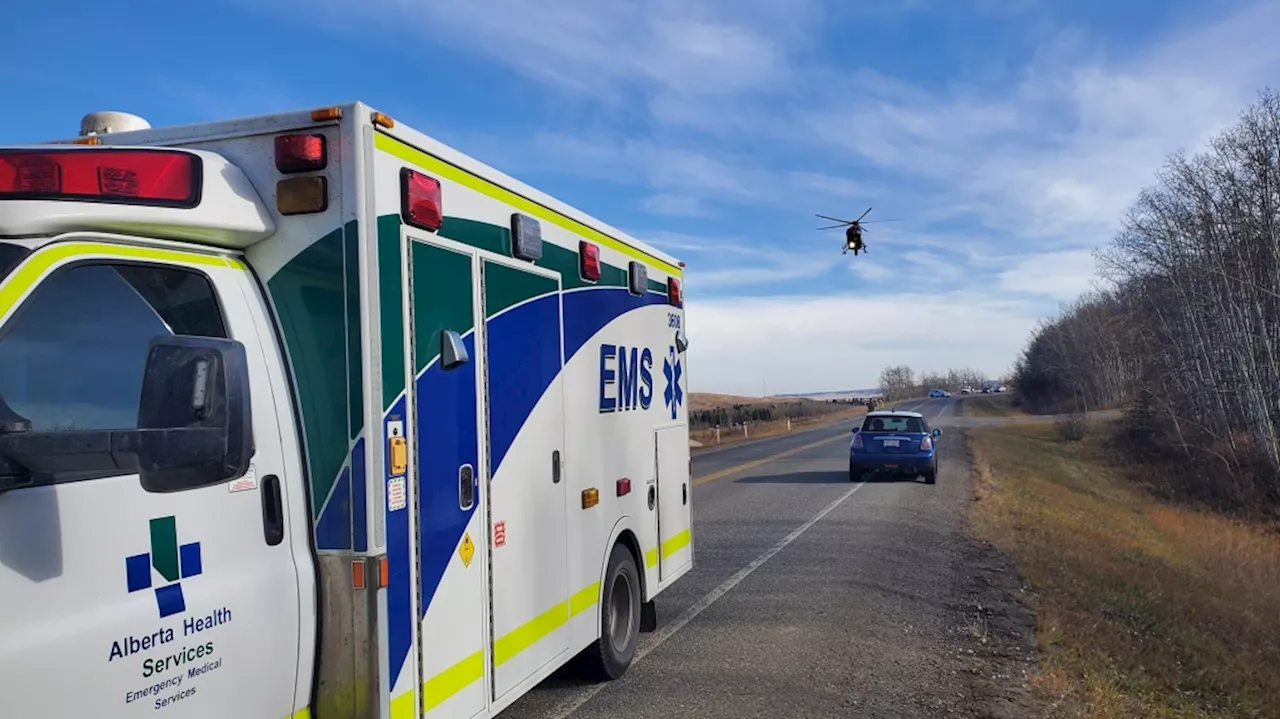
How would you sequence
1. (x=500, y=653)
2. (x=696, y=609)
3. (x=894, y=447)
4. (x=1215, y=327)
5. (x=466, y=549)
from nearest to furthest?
(x=466, y=549)
(x=500, y=653)
(x=696, y=609)
(x=894, y=447)
(x=1215, y=327)

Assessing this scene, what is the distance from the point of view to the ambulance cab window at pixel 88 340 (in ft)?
8.37

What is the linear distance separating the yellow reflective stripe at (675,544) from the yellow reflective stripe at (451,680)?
3148 millimetres

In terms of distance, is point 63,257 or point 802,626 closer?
point 63,257

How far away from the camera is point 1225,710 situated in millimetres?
6523

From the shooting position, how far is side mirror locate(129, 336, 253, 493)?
2520 millimetres

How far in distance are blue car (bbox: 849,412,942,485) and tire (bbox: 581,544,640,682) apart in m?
14.3

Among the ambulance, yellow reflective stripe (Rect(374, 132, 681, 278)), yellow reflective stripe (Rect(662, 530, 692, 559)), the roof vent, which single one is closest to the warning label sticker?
the ambulance

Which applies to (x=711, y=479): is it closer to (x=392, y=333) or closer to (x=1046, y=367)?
(x=392, y=333)

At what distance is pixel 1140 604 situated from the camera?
904cm

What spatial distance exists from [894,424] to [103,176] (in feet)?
62.4

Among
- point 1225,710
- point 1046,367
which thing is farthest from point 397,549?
point 1046,367

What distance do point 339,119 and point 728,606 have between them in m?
6.05

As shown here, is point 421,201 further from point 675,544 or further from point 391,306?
point 675,544

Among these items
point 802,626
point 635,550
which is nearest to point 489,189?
point 635,550
